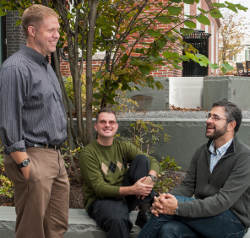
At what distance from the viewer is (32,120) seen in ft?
7.82

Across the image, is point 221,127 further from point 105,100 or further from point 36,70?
point 105,100

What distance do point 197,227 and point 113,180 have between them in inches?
35.4

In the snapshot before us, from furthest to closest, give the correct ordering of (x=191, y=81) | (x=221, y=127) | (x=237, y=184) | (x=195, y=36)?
(x=195, y=36) → (x=191, y=81) → (x=221, y=127) → (x=237, y=184)

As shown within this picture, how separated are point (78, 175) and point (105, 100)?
978mm

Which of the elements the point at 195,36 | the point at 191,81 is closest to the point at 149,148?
the point at 191,81

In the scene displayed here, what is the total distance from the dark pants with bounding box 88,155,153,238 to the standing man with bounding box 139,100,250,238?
0.23m

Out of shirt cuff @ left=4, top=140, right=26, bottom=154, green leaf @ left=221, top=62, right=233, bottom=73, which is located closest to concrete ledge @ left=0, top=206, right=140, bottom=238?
shirt cuff @ left=4, top=140, right=26, bottom=154

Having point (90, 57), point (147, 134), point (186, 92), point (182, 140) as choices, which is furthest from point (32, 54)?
point (186, 92)

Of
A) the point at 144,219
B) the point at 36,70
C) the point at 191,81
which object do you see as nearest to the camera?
the point at 36,70

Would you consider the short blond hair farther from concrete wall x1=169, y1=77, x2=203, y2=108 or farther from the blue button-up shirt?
concrete wall x1=169, y1=77, x2=203, y2=108

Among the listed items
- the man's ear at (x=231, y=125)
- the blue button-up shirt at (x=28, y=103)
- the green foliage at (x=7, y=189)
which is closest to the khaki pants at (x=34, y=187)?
the blue button-up shirt at (x=28, y=103)

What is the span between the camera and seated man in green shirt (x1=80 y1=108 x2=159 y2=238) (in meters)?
3.09

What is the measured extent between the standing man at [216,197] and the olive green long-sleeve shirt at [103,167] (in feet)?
1.70

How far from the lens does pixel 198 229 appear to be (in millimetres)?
2779
